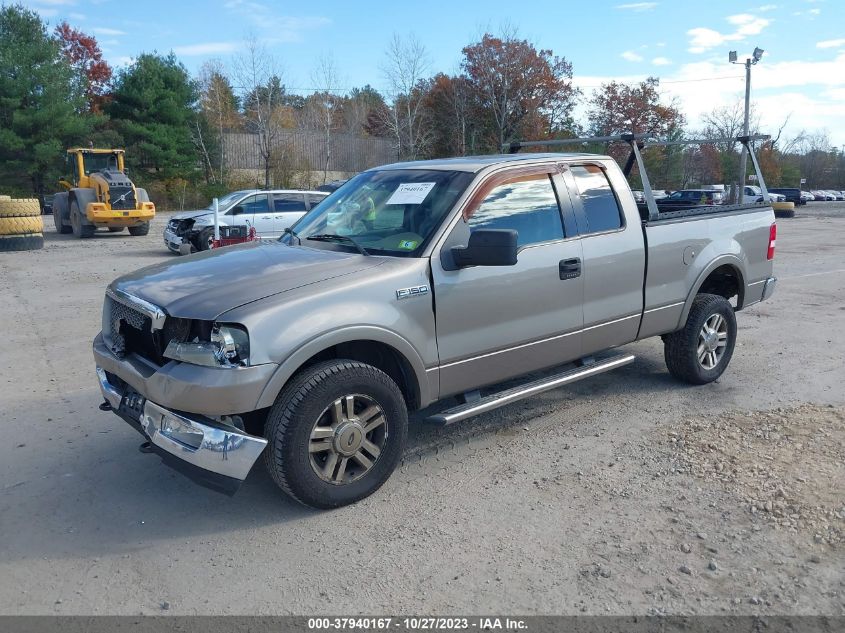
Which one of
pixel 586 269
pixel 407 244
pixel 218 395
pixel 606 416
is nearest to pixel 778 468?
pixel 606 416

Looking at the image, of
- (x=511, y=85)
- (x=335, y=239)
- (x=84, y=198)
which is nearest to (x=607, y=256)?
(x=335, y=239)

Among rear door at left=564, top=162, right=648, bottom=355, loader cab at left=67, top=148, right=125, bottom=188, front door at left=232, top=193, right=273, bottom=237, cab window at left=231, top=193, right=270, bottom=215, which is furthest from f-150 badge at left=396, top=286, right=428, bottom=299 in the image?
loader cab at left=67, top=148, right=125, bottom=188

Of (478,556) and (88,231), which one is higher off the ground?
(88,231)

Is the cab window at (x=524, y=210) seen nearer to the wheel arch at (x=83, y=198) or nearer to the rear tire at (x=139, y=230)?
the wheel arch at (x=83, y=198)

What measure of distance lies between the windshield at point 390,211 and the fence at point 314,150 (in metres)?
40.8

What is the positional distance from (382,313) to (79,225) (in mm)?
20884

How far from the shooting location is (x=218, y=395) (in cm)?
348

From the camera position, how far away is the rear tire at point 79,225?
21.6 m

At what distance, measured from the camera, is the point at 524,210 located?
15.6 feet

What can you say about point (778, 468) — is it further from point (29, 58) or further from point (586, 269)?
point (29, 58)

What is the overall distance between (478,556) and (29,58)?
42.9 meters

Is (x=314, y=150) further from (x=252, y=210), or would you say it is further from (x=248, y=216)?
(x=248, y=216)

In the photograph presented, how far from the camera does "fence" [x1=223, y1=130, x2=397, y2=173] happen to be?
152 feet

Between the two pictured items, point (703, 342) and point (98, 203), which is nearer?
point (703, 342)
